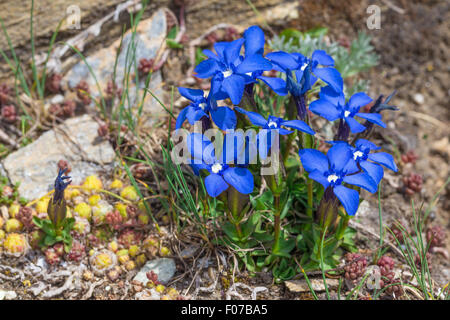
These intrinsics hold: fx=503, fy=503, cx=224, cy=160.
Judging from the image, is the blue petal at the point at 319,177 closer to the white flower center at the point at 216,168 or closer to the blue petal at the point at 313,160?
the blue petal at the point at 313,160

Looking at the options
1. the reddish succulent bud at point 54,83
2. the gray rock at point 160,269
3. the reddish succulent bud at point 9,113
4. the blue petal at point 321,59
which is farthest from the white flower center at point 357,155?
the reddish succulent bud at point 9,113

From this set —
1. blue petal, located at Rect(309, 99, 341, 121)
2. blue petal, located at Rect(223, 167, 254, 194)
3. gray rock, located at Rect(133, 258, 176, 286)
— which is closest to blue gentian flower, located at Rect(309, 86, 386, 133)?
blue petal, located at Rect(309, 99, 341, 121)

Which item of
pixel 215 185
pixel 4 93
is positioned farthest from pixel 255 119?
pixel 4 93

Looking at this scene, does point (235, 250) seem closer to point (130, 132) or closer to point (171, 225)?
point (171, 225)

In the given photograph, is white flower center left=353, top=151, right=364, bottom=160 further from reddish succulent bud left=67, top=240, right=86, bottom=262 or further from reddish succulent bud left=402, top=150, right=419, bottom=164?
reddish succulent bud left=67, top=240, right=86, bottom=262

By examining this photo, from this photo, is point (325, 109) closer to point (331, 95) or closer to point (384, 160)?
point (331, 95)
